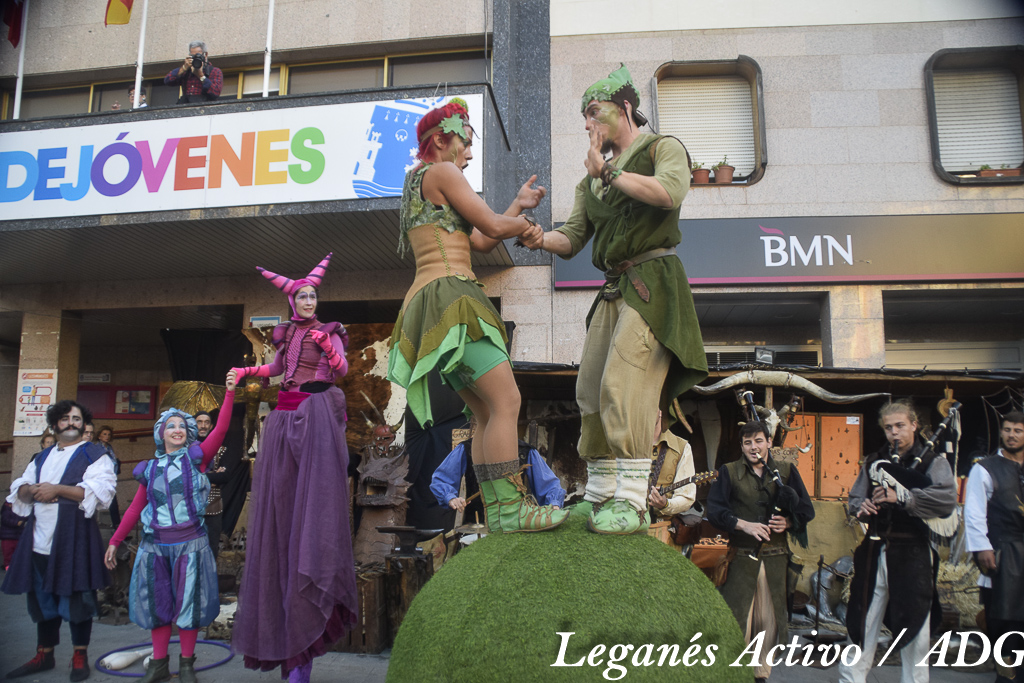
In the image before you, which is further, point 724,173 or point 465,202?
point 724,173

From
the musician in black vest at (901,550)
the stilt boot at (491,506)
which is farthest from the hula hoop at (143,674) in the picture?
the musician in black vest at (901,550)

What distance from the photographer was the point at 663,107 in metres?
9.61

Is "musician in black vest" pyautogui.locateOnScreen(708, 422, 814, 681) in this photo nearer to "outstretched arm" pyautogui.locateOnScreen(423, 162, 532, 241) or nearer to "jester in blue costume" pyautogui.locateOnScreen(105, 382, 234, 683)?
"outstretched arm" pyautogui.locateOnScreen(423, 162, 532, 241)

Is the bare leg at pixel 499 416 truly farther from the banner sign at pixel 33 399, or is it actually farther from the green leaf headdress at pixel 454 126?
the banner sign at pixel 33 399

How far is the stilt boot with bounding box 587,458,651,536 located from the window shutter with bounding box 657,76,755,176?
7.76m

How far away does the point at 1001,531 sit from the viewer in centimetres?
438

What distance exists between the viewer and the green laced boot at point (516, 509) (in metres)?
2.73

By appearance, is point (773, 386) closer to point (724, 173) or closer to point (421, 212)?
point (724, 173)

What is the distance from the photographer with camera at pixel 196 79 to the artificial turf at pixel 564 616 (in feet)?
27.6

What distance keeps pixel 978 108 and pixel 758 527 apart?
27.2 feet

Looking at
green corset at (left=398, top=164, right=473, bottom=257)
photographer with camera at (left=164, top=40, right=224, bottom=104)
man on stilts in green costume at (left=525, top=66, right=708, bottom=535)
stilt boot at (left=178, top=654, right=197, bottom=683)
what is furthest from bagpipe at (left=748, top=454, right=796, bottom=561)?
photographer with camera at (left=164, top=40, right=224, bottom=104)

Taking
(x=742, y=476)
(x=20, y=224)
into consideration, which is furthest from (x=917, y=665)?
(x=20, y=224)

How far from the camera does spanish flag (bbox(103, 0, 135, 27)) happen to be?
9305mm

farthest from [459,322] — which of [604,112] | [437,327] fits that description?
[604,112]
